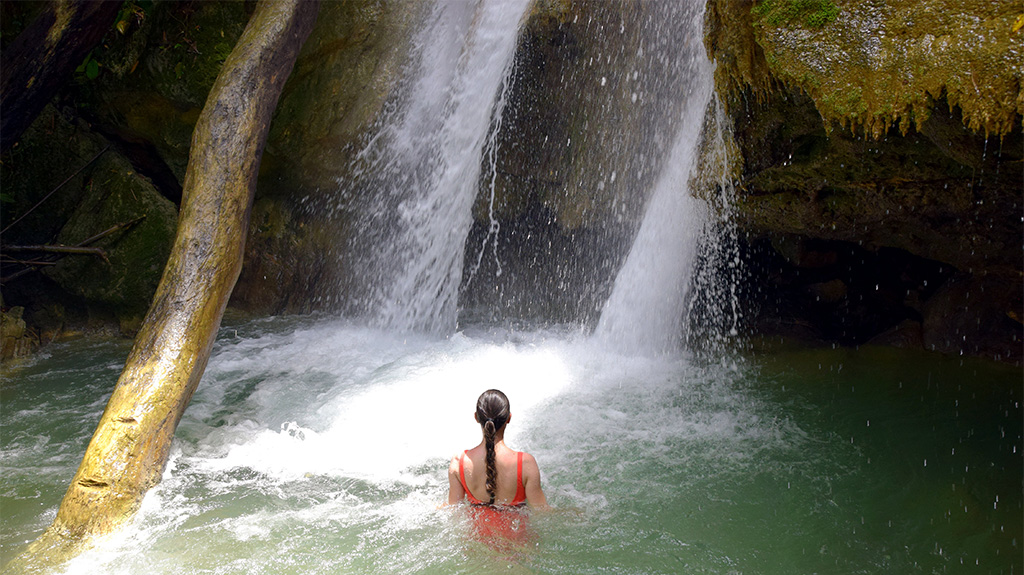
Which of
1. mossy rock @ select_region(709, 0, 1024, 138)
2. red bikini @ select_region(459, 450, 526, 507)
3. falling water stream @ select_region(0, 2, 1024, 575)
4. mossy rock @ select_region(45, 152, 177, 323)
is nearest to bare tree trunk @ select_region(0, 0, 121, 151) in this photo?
mossy rock @ select_region(45, 152, 177, 323)

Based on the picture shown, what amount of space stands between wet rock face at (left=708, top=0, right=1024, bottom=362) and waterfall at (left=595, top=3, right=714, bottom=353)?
2.18 ft

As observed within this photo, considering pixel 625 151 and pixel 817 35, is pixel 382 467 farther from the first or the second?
pixel 625 151

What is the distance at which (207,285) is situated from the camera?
15.4 ft

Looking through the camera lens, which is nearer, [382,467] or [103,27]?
[382,467]

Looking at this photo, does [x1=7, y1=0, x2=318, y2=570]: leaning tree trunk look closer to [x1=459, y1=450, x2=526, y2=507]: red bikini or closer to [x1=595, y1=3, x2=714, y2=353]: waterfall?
[x1=459, y1=450, x2=526, y2=507]: red bikini

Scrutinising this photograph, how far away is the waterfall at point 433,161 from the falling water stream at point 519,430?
0.08 feet

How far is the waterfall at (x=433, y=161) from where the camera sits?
23.9 ft

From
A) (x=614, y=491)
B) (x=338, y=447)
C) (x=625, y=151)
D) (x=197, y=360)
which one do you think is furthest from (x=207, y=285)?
(x=625, y=151)

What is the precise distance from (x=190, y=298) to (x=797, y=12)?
4071mm

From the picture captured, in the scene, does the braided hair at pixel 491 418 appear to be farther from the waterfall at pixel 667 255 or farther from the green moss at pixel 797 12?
the waterfall at pixel 667 255

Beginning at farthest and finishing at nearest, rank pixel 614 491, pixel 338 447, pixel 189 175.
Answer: pixel 189 175
pixel 338 447
pixel 614 491

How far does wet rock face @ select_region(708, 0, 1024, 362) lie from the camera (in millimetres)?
Answer: 3074

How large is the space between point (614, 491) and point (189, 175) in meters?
3.86

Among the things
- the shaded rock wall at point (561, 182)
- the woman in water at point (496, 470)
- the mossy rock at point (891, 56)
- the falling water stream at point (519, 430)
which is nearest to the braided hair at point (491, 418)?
the woman in water at point (496, 470)
